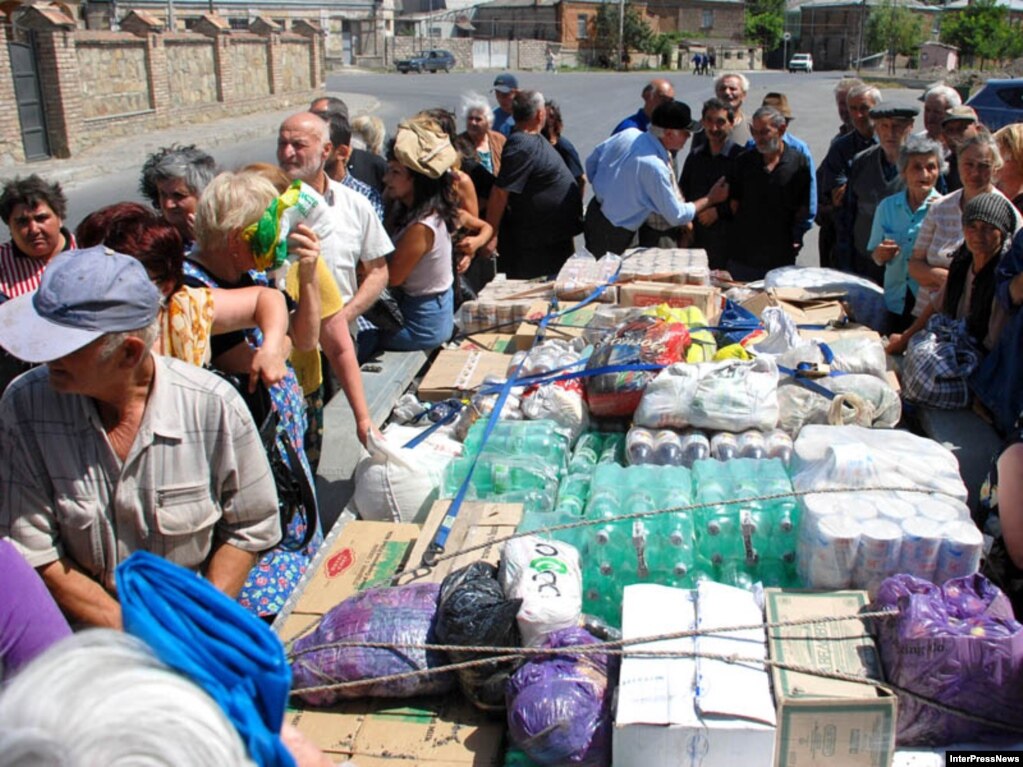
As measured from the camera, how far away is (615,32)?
233 feet

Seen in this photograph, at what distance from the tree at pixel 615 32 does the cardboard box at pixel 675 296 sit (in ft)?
226

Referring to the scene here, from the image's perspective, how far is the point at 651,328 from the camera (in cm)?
428

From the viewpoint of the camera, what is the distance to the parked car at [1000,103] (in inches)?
575

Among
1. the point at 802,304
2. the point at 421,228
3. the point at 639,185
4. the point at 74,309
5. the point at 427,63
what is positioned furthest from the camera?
the point at 427,63

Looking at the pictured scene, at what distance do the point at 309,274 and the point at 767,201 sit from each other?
4.37 m

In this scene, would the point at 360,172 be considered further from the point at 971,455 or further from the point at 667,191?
the point at 971,455

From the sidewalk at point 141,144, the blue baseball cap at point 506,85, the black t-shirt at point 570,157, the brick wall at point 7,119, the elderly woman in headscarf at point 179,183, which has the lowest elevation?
the sidewalk at point 141,144

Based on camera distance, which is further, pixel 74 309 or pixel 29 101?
pixel 29 101

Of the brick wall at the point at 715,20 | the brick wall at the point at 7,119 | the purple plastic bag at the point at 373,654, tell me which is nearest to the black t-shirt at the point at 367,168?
the purple plastic bag at the point at 373,654

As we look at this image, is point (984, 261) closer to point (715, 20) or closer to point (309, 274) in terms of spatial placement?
point (309, 274)

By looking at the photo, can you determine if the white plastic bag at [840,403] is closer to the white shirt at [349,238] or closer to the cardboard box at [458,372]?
the cardboard box at [458,372]

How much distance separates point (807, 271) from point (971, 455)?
2.31 meters

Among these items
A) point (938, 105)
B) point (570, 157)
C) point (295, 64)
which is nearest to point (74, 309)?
point (570, 157)

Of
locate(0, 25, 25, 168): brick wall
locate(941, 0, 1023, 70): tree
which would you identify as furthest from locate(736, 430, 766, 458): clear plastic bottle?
locate(941, 0, 1023, 70): tree
